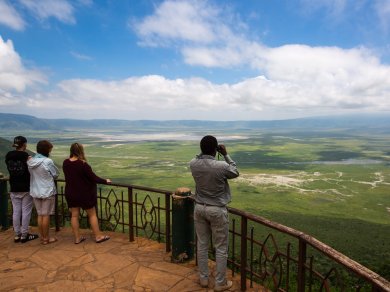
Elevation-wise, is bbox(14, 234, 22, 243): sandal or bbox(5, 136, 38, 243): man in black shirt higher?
bbox(5, 136, 38, 243): man in black shirt

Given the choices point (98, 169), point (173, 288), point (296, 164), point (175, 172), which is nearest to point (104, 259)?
point (173, 288)

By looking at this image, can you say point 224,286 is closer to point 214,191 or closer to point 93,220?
point 214,191

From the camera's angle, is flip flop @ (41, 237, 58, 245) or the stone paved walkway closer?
the stone paved walkway

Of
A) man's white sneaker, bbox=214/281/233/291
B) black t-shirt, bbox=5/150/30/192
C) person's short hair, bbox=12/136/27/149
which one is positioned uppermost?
person's short hair, bbox=12/136/27/149

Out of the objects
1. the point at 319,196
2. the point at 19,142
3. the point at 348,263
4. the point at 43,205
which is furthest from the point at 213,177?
the point at 319,196

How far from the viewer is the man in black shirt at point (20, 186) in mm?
5820

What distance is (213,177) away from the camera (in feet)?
13.2

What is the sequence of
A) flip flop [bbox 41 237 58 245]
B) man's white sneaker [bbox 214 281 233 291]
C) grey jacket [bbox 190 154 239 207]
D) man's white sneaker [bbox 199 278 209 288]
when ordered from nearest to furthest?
grey jacket [bbox 190 154 239 207] → man's white sneaker [bbox 214 281 233 291] → man's white sneaker [bbox 199 278 209 288] → flip flop [bbox 41 237 58 245]

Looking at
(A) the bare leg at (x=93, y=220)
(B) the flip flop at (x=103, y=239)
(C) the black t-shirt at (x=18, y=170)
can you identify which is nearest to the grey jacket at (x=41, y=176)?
(C) the black t-shirt at (x=18, y=170)

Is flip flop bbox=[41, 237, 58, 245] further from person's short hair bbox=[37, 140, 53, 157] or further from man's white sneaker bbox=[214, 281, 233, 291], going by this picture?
man's white sneaker bbox=[214, 281, 233, 291]

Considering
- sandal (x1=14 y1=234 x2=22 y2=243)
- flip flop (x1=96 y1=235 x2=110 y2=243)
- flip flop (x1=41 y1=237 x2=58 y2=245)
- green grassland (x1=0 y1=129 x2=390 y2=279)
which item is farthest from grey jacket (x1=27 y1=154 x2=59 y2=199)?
green grassland (x1=0 y1=129 x2=390 y2=279)

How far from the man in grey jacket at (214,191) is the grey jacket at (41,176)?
9.93 ft

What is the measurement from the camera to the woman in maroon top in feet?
18.4

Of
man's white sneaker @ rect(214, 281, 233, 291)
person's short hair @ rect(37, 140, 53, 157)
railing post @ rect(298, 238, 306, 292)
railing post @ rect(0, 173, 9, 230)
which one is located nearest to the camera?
railing post @ rect(298, 238, 306, 292)
